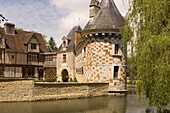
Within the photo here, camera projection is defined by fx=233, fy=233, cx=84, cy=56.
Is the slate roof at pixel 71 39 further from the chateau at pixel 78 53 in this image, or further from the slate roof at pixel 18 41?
the slate roof at pixel 18 41

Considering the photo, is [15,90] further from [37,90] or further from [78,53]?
[78,53]

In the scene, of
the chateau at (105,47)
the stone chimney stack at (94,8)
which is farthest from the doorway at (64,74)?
the stone chimney stack at (94,8)

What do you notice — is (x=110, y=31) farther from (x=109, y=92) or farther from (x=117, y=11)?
(x=109, y=92)

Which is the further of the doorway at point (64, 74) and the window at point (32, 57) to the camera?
the window at point (32, 57)

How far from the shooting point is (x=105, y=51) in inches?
839

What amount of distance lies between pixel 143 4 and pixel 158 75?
306 cm

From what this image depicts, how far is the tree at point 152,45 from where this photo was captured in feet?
26.6

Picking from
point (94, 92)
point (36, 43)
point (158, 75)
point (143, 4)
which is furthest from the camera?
point (36, 43)

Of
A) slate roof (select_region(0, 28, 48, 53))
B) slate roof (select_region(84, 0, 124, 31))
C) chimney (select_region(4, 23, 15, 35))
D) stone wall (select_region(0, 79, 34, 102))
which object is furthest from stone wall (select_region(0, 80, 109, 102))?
chimney (select_region(4, 23, 15, 35))

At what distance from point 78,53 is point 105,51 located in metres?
8.88

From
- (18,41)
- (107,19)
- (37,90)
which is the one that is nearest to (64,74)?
(18,41)

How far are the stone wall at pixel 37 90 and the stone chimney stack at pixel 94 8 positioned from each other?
7545 mm

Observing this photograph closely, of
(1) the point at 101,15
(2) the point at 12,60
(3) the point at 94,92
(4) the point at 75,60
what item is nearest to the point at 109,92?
(3) the point at 94,92

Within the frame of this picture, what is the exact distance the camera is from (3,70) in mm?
31703
